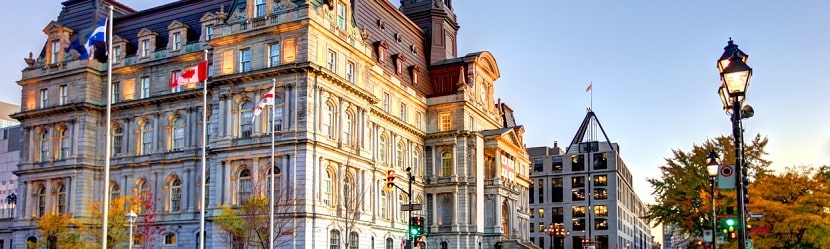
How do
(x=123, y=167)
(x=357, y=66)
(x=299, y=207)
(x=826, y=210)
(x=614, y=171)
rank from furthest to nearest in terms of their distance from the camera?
(x=614, y=171) < (x=123, y=167) < (x=357, y=66) < (x=299, y=207) < (x=826, y=210)

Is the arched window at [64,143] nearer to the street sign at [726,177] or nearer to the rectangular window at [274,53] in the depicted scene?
the rectangular window at [274,53]

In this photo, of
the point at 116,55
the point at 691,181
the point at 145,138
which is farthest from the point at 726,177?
the point at 116,55

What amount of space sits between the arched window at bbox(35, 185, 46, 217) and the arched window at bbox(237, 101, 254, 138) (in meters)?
20.5

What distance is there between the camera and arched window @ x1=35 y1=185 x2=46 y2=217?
2621 inches

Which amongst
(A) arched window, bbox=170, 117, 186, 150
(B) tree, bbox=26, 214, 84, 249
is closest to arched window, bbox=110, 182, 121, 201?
(B) tree, bbox=26, 214, 84, 249

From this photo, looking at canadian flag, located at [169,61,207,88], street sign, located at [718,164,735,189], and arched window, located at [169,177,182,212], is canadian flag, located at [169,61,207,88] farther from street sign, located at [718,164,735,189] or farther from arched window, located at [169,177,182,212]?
arched window, located at [169,177,182,212]

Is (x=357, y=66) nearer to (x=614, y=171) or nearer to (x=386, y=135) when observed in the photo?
(x=386, y=135)

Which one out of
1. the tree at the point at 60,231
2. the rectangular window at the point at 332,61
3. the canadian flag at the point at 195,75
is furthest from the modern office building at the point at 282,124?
the canadian flag at the point at 195,75

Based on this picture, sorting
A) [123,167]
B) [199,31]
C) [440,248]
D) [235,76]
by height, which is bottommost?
[440,248]

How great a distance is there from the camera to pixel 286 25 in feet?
180

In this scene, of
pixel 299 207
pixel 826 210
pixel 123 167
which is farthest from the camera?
pixel 123 167

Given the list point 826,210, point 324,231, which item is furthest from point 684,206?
point 324,231

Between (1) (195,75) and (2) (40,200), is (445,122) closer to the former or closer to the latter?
(2) (40,200)

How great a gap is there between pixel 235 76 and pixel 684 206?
30.4 meters
